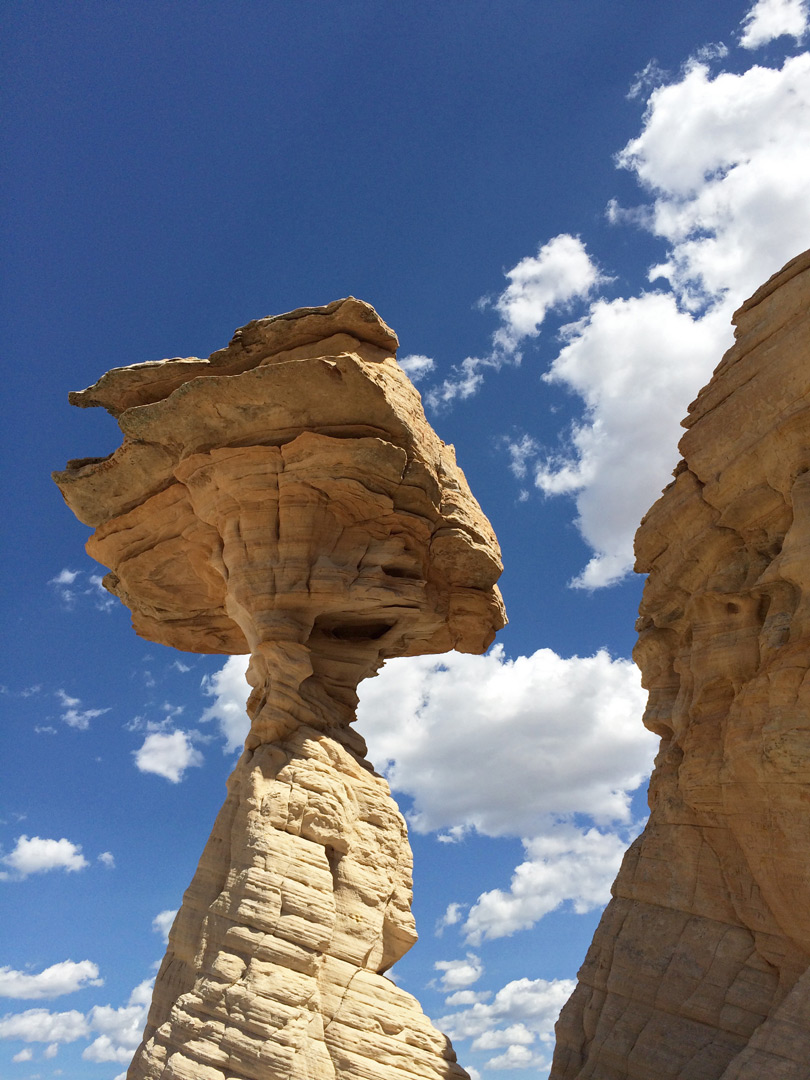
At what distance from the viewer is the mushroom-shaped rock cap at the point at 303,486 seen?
1761 centimetres

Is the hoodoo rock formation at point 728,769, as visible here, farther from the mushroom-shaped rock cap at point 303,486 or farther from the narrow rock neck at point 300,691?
the narrow rock neck at point 300,691

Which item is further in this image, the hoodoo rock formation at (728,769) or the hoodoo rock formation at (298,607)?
the hoodoo rock formation at (298,607)

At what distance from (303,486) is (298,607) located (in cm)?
240

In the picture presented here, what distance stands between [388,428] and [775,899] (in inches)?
415

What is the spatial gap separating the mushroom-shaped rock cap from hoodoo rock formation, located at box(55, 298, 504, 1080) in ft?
0.15

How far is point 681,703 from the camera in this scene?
1559cm

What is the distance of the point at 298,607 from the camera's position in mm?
17891

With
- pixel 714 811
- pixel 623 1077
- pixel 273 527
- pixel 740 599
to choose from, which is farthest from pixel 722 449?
pixel 623 1077

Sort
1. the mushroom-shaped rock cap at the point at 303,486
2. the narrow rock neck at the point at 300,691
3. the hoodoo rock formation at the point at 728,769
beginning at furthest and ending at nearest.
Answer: the mushroom-shaped rock cap at the point at 303,486 → the narrow rock neck at the point at 300,691 → the hoodoo rock formation at the point at 728,769

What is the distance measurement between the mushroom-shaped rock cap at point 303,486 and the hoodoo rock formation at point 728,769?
198 inches

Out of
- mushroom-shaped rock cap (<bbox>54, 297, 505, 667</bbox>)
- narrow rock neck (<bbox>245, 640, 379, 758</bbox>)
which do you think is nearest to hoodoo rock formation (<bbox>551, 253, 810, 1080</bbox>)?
mushroom-shaped rock cap (<bbox>54, 297, 505, 667</bbox>)

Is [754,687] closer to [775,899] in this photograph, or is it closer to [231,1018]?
[775,899]

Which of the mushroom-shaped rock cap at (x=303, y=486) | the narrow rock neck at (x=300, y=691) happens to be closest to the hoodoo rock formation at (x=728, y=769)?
the mushroom-shaped rock cap at (x=303, y=486)

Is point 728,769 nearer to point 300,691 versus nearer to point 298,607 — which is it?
point 300,691
